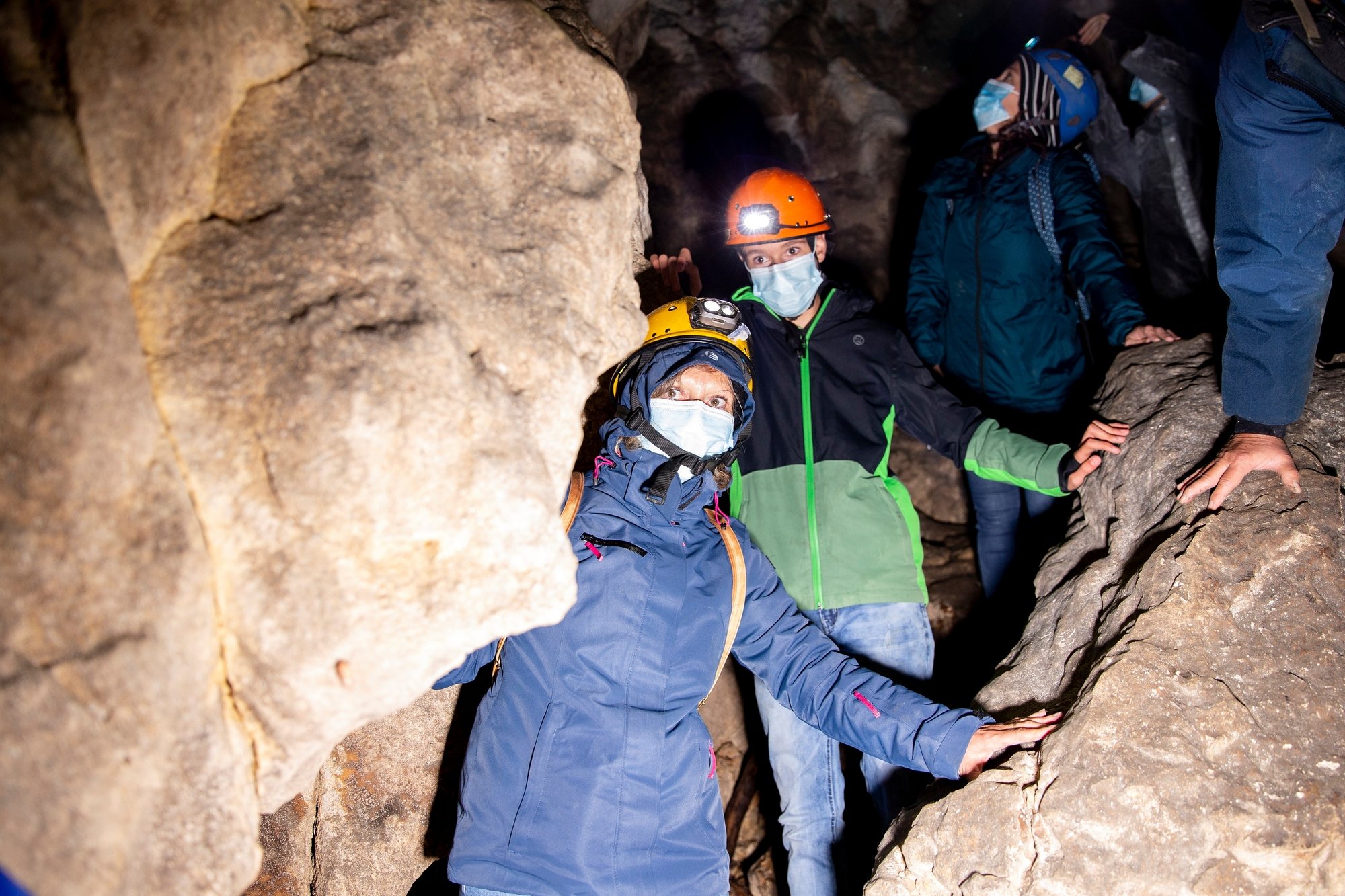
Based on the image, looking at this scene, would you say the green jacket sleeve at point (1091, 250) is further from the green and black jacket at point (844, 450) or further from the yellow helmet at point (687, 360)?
the yellow helmet at point (687, 360)

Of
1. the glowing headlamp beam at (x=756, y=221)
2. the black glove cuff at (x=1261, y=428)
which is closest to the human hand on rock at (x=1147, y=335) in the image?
the black glove cuff at (x=1261, y=428)

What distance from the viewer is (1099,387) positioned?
407cm

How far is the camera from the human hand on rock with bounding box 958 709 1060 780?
9.45 ft

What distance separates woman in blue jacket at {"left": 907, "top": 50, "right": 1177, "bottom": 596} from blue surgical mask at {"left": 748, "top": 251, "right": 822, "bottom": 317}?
1.04 metres

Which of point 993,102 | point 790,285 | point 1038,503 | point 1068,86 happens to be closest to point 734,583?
point 790,285

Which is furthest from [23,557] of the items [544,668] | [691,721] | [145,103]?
[691,721]

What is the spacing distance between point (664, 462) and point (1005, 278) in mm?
2783

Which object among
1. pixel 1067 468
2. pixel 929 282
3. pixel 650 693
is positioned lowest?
pixel 650 693

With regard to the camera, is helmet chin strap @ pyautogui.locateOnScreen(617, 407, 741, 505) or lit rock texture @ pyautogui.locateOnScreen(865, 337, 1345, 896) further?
helmet chin strap @ pyautogui.locateOnScreen(617, 407, 741, 505)

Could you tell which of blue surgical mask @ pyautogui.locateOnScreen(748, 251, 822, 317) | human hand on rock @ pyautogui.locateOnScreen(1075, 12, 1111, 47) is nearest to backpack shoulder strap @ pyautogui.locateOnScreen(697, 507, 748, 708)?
blue surgical mask @ pyautogui.locateOnScreen(748, 251, 822, 317)

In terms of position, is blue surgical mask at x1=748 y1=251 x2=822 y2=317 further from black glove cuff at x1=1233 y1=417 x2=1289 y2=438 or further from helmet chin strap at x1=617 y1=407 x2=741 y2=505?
black glove cuff at x1=1233 y1=417 x2=1289 y2=438

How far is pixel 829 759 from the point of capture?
3943 millimetres

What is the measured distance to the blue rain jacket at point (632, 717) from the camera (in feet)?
9.39

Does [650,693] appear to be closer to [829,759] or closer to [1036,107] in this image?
[829,759]
